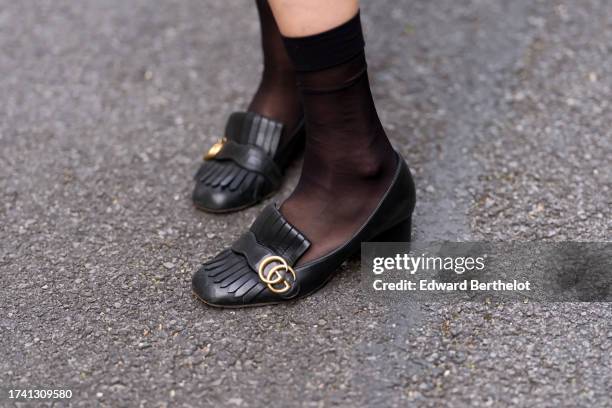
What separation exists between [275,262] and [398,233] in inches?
9.7

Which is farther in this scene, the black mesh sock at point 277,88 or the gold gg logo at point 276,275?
the black mesh sock at point 277,88

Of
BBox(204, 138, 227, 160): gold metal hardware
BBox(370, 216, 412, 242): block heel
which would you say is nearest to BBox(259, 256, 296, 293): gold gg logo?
BBox(370, 216, 412, 242): block heel

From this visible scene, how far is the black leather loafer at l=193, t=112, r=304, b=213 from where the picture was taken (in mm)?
1621

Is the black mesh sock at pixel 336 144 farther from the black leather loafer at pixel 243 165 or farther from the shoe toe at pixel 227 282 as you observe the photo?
the black leather loafer at pixel 243 165

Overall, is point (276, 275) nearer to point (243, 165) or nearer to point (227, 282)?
point (227, 282)

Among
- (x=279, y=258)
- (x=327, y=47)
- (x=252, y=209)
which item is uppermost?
(x=327, y=47)

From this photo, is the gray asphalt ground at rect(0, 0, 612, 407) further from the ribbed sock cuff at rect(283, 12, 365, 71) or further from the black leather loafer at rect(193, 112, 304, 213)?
the ribbed sock cuff at rect(283, 12, 365, 71)

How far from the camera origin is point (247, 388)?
1232mm

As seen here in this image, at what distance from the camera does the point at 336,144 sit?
134 cm

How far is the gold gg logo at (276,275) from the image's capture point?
1349 mm

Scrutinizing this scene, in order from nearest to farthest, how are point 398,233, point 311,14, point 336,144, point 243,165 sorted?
point 311,14
point 336,144
point 398,233
point 243,165

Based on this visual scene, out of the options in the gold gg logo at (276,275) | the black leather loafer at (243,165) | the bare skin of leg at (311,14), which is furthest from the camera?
the black leather loafer at (243,165)

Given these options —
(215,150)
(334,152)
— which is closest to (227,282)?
(334,152)

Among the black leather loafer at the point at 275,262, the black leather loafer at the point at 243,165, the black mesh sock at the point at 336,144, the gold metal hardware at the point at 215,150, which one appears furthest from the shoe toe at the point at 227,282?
the gold metal hardware at the point at 215,150
